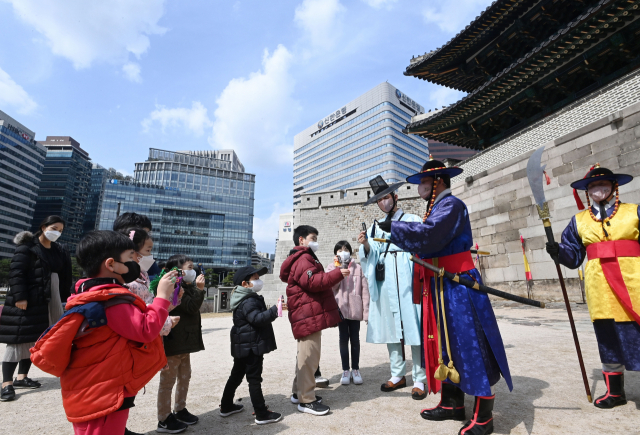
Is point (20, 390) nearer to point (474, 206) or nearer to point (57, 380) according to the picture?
point (57, 380)

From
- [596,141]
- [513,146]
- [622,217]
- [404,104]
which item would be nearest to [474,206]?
[513,146]

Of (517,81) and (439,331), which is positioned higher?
(517,81)

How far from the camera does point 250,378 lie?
8.87 feet

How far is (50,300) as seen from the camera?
3816mm

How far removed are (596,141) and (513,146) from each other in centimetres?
257

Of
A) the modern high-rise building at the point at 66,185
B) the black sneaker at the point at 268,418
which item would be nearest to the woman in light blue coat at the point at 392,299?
the black sneaker at the point at 268,418

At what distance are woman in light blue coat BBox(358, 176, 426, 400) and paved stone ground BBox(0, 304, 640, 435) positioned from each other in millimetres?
271

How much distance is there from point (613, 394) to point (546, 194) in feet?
27.7

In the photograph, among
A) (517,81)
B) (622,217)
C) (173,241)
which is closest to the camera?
(622,217)

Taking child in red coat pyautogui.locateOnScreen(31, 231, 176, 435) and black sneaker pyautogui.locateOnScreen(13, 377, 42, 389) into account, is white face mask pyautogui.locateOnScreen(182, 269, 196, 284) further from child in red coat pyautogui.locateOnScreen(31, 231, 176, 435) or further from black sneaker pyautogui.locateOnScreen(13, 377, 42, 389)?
black sneaker pyautogui.locateOnScreen(13, 377, 42, 389)

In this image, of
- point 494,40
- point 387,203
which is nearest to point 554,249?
point 387,203

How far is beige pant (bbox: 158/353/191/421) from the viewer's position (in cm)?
251

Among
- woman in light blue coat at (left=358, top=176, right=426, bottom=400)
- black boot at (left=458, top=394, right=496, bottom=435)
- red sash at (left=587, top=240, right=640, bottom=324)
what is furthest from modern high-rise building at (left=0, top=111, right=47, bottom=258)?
red sash at (left=587, top=240, right=640, bottom=324)

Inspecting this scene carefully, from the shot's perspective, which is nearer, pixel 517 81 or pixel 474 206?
pixel 517 81
